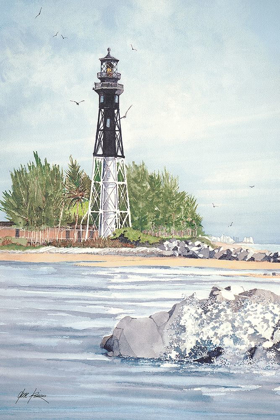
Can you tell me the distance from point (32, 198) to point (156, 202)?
192 inches

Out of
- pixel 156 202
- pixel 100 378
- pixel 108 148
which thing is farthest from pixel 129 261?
pixel 100 378

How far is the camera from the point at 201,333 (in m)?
4.89

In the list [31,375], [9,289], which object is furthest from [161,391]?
[9,289]

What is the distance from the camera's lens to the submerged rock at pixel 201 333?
4.73 meters

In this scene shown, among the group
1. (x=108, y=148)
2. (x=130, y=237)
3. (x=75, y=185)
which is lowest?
(x=130, y=237)

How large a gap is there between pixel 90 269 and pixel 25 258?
12.4 feet

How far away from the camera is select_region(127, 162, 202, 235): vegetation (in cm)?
2165

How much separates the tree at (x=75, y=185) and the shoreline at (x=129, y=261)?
4601 mm

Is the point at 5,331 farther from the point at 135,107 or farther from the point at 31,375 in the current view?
the point at 135,107

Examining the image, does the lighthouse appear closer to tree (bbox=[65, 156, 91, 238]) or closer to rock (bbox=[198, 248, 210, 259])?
tree (bbox=[65, 156, 91, 238])

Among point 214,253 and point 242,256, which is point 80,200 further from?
point 242,256

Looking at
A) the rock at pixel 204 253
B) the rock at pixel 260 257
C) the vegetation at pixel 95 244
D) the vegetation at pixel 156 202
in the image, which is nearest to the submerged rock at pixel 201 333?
the rock at pixel 260 257
